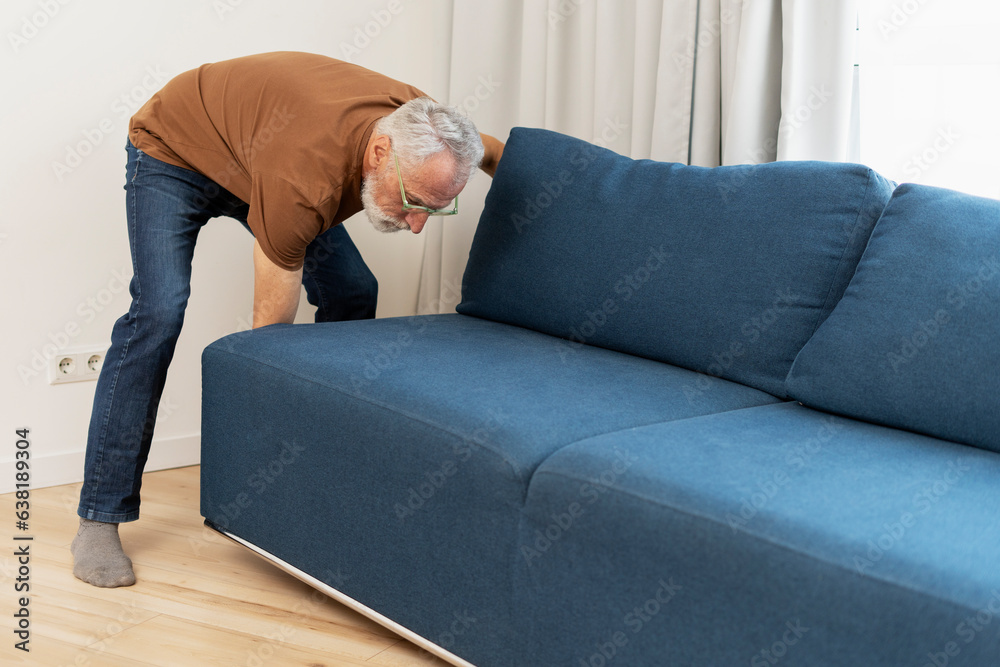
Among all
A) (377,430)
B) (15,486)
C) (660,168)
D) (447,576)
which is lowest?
(15,486)

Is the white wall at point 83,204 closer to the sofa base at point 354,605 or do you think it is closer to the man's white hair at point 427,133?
the sofa base at point 354,605

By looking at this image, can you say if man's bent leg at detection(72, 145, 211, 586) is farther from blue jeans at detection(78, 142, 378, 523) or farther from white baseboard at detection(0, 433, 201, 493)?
white baseboard at detection(0, 433, 201, 493)

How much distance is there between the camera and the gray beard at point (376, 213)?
187 cm

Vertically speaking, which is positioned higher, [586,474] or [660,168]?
[660,168]

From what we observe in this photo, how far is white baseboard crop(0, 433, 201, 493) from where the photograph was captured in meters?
2.27

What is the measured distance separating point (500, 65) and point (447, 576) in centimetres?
188

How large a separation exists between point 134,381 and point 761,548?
1.39m

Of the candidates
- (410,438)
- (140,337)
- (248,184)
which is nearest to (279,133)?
(248,184)

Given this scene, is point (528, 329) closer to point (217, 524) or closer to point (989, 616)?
point (217, 524)

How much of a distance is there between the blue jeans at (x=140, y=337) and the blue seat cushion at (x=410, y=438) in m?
0.13

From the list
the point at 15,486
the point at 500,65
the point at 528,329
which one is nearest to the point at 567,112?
the point at 500,65

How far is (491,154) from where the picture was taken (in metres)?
2.22

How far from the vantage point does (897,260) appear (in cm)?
147

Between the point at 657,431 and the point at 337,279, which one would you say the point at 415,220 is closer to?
the point at 337,279
